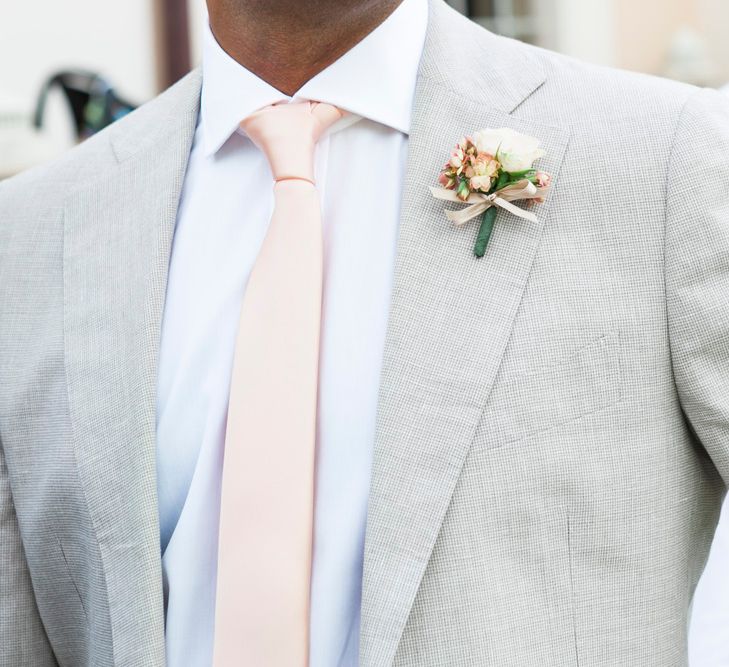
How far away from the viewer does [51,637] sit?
1.86 metres

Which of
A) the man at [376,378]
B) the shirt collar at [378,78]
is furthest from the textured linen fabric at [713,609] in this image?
the shirt collar at [378,78]

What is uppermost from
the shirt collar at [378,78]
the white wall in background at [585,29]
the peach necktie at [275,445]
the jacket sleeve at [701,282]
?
the white wall in background at [585,29]

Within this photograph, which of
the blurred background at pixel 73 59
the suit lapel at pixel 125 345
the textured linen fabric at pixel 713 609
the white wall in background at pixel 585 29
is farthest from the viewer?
the white wall in background at pixel 585 29

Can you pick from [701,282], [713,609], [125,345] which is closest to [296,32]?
[125,345]

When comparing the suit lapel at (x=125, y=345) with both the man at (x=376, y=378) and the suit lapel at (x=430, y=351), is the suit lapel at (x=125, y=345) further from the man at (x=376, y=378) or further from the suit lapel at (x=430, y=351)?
the suit lapel at (x=430, y=351)

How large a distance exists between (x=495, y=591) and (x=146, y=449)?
0.51 meters

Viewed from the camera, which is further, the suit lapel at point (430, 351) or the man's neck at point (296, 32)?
the man's neck at point (296, 32)

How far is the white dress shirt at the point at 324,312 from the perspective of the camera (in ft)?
5.16

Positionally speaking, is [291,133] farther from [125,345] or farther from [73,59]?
[73,59]

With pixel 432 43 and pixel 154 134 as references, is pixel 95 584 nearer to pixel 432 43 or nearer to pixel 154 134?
pixel 154 134

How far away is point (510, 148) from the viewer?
158cm

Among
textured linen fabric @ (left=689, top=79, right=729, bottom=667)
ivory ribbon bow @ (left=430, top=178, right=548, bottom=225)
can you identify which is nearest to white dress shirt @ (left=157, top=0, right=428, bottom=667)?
ivory ribbon bow @ (left=430, top=178, right=548, bottom=225)

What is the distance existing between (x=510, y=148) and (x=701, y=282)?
0.99 feet

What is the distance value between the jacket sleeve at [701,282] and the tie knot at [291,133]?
1.61 ft
